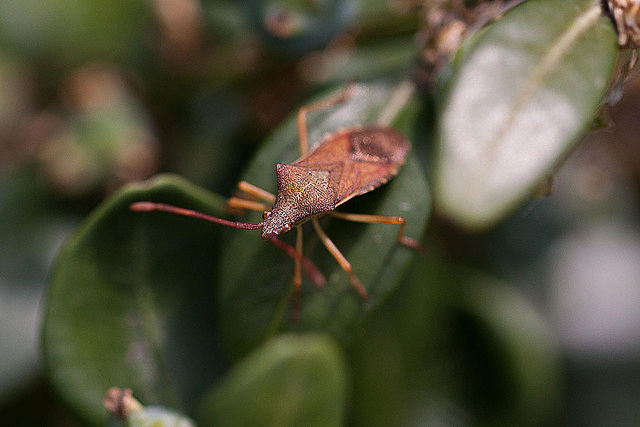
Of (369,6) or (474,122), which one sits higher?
(369,6)

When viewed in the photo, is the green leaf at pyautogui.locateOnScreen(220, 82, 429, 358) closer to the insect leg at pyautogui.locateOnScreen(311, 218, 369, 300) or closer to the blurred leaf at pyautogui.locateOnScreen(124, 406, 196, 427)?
the insect leg at pyautogui.locateOnScreen(311, 218, 369, 300)

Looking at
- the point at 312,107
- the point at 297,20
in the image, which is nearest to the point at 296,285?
the point at 312,107

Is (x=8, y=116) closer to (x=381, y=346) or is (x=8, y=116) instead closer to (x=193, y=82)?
(x=193, y=82)

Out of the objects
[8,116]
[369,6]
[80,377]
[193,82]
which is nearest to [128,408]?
[80,377]

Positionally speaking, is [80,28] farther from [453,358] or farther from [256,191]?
[453,358]

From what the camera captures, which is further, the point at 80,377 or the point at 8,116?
the point at 8,116

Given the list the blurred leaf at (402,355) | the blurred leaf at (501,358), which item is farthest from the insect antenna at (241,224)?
the blurred leaf at (501,358)
